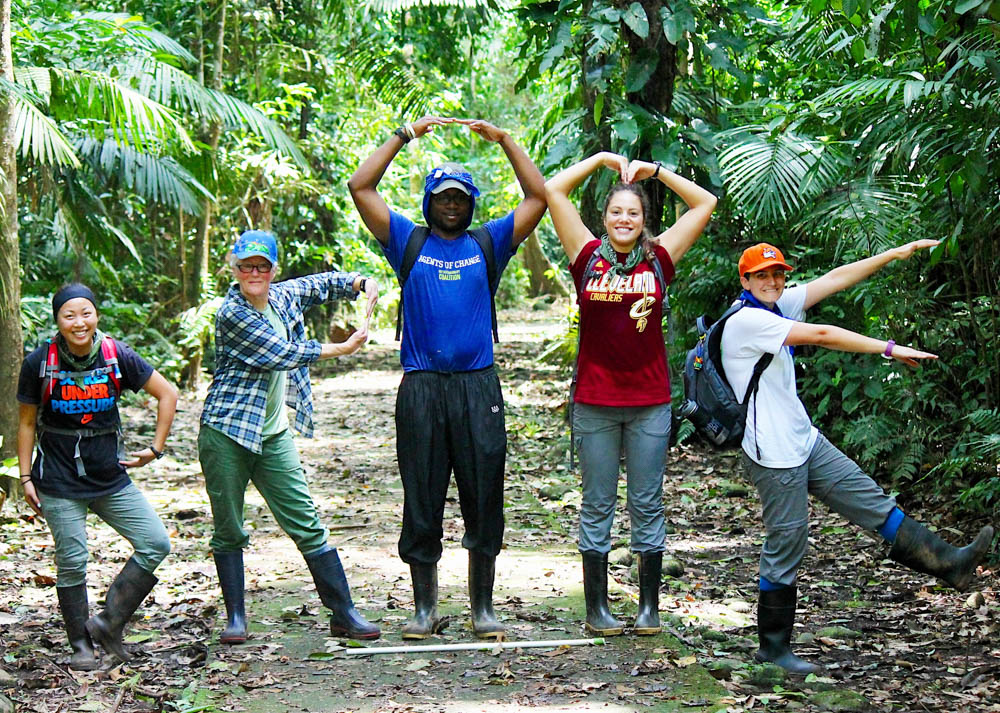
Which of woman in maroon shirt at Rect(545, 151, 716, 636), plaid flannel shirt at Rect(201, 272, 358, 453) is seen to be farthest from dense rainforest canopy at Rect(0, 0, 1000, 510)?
plaid flannel shirt at Rect(201, 272, 358, 453)

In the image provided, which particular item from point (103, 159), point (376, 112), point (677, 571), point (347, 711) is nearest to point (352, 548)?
point (677, 571)

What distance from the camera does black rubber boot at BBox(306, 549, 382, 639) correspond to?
550 cm

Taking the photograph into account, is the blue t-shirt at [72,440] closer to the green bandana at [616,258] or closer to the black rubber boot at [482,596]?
the black rubber boot at [482,596]

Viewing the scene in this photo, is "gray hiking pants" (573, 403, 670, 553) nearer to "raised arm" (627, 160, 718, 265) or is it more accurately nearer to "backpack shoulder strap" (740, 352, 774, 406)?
"backpack shoulder strap" (740, 352, 774, 406)

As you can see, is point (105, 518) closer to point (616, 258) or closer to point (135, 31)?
point (616, 258)

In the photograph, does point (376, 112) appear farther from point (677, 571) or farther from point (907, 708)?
point (907, 708)

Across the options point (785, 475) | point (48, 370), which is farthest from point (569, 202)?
point (48, 370)

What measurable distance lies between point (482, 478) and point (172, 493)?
5.14 meters

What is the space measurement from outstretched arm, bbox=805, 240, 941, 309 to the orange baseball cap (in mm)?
250

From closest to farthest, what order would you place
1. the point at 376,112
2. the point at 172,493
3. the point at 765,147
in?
the point at 765,147 < the point at 172,493 < the point at 376,112

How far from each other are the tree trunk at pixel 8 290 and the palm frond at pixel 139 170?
368cm

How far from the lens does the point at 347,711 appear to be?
450cm

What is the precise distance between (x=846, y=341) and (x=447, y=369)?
5.95 feet

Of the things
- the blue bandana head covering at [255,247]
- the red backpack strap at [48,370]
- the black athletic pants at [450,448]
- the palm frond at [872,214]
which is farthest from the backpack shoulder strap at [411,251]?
the palm frond at [872,214]
